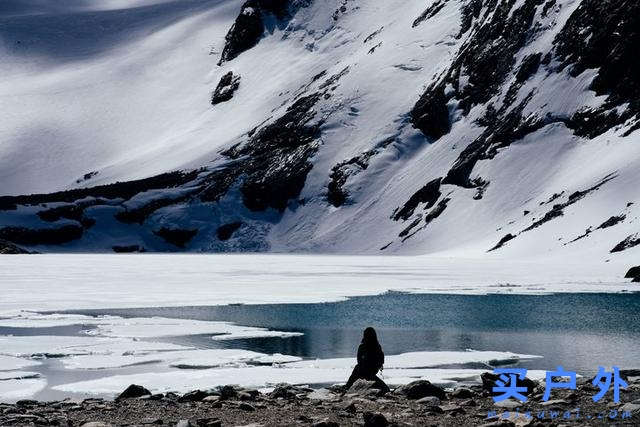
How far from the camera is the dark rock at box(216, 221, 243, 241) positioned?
187 m

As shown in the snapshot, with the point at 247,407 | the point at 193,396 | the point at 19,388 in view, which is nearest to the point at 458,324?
the point at 193,396

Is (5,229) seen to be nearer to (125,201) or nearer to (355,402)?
(125,201)

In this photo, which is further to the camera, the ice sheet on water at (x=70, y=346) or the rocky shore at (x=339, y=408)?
the ice sheet on water at (x=70, y=346)

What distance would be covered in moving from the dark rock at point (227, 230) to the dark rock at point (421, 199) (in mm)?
38219

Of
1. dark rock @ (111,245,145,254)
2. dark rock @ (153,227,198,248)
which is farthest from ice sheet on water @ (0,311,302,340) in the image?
dark rock @ (153,227,198,248)

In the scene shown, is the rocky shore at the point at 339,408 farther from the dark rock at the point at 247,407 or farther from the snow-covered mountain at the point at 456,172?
the snow-covered mountain at the point at 456,172

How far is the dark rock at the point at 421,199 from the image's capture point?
15775 cm

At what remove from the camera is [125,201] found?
647 ft

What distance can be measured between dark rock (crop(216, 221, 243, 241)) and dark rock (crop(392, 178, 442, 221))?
125ft

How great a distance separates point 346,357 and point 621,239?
242 feet

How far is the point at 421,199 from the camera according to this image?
527 feet

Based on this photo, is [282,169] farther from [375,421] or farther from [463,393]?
[375,421]

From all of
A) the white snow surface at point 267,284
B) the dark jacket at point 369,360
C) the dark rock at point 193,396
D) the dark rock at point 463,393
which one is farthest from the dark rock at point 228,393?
the white snow surface at point 267,284

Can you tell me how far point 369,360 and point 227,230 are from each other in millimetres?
164044
